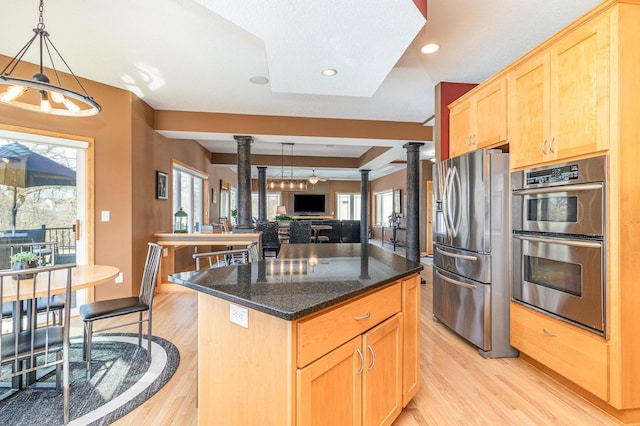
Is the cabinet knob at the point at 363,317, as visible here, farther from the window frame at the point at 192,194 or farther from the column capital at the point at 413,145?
the window frame at the point at 192,194

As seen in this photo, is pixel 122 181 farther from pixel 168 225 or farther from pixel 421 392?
pixel 421 392

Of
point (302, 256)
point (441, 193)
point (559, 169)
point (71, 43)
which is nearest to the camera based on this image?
point (559, 169)

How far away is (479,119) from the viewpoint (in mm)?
2818

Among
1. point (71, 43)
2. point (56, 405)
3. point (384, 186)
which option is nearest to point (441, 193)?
point (56, 405)

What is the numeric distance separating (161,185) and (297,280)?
400 cm

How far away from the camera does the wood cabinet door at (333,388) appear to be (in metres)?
1.12

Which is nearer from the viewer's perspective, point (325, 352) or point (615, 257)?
point (325, 352)

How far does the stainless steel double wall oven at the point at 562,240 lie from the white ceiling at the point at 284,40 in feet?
4.14

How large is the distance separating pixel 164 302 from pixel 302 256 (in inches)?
109

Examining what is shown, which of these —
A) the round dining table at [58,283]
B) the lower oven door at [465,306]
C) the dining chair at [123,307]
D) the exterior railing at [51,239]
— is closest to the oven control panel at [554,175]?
the lower oven door at [465,306]

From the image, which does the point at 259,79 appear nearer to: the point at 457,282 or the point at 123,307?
the point at 123,307

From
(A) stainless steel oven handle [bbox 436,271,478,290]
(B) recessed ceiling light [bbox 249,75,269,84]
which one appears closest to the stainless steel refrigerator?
(A) stainless steel oven handle [bbox 436,271,478,290]

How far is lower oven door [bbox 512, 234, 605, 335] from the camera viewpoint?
181 cm

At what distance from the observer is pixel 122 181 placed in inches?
148
